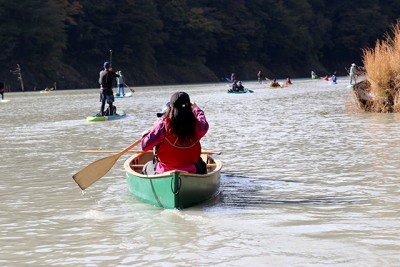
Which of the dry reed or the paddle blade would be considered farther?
the dry reed

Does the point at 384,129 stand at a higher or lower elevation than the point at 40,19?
lower

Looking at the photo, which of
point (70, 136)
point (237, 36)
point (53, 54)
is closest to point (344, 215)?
point (70, 136)

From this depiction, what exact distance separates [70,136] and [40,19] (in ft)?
180

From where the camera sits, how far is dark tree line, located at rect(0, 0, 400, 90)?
7062 centimetres

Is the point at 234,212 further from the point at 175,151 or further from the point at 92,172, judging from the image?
the point at 92,172

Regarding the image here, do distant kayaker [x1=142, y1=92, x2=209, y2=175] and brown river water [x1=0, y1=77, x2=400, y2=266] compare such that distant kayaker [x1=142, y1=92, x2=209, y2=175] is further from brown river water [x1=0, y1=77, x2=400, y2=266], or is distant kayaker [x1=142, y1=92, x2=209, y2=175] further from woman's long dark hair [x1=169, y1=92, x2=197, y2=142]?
brown river water [x1=0, y1=77, x2=400, y2=266]

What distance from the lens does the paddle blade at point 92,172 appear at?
1033 cm

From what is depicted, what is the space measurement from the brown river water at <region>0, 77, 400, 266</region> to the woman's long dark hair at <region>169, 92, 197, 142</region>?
989mm

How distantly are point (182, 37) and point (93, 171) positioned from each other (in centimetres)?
8081

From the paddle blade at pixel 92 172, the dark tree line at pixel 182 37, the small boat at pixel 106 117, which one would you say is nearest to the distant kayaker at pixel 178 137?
the paddle blade at pixel 92 172

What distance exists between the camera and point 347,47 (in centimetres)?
11425

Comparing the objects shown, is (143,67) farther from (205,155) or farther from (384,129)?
(205,155)

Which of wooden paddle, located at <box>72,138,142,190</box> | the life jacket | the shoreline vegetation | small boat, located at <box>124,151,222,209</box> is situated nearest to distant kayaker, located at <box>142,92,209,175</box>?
the life jacket

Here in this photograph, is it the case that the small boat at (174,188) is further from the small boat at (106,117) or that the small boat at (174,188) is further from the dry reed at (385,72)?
the small boat at (106,117)
